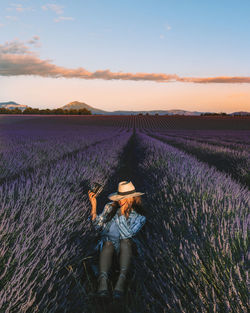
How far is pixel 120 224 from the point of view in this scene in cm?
282

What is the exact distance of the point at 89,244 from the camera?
2.98m

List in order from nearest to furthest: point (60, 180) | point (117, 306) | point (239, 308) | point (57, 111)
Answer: point (239, 308) → point (117, 306) → point (60, 180) → point (57, 111)

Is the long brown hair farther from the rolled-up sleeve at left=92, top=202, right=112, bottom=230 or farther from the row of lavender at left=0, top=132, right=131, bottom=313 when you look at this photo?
the row of lavender at left=0, top=132, right=131, bottom=313

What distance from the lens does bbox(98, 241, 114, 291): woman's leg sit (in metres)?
2.29

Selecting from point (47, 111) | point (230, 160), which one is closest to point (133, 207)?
point (230, 160)

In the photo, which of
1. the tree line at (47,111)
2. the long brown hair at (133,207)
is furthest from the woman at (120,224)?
the tree line at (47,111)

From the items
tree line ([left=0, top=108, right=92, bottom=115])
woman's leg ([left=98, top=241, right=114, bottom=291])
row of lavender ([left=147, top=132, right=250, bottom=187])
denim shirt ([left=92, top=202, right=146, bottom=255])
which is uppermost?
denim shirt ([left=92, top=202, right=146, bottom=255])

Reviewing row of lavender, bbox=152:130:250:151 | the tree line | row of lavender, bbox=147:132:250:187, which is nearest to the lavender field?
row of lavender, bbox=147:132:250:187

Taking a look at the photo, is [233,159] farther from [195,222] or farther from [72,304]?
[72,304]

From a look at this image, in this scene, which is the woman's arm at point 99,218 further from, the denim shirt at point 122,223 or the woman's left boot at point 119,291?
the woman's left boot at point 119,291

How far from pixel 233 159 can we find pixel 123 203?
6911 millimetres

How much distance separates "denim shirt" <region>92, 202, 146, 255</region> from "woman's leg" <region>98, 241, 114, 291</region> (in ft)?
0.49

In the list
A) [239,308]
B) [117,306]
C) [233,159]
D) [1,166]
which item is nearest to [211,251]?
[239,308]

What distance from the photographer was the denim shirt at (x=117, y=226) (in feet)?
9.24
